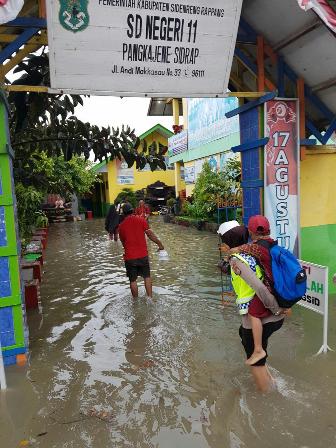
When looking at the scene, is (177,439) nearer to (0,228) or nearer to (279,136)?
(0,228)

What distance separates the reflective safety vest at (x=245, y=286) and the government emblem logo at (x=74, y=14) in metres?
3.01

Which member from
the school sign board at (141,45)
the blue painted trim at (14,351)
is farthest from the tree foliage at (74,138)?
the blue painted trim at (14,351)

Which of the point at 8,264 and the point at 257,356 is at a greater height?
the point at 8,264

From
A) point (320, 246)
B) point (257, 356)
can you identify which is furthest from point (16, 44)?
point (320, 246)

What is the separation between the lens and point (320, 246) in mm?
6594

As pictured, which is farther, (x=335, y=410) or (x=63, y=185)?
(x=63, y=185)

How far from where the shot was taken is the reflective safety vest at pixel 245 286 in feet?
11.3

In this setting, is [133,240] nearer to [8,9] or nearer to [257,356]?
[257,356]

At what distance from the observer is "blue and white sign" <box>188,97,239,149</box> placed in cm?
1734

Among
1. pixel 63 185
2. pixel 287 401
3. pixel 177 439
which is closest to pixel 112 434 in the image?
pixel 177 439

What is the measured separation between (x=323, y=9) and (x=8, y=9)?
10.2ft

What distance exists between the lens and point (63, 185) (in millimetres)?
9594

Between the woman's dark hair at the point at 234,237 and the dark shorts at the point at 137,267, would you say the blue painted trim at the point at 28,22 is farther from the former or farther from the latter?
the dark shorts at the point at 137,267

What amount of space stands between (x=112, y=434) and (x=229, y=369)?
155 cm
